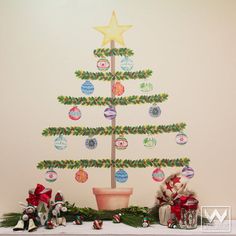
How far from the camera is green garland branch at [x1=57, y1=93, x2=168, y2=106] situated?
6.17 ft

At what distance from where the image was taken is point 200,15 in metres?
1.93

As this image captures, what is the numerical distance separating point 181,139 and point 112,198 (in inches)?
18.5

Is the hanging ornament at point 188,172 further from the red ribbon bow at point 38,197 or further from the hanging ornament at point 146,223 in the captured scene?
Result: the red ribbon bow at point 38,197

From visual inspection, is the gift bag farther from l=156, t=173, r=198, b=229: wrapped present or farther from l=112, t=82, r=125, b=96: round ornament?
l=112, t=82, r=125, b=96: round ornament

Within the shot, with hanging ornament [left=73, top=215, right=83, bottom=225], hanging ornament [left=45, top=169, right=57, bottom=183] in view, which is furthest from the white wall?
hanging ornament [left=73, top=215, right=83, bottom=225]

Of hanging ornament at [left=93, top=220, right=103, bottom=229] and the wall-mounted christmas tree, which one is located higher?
the wall-mounted christmas tree

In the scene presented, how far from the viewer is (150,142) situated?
1856 millimetres

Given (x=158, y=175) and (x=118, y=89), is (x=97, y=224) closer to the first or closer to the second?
(x=158, y=175)

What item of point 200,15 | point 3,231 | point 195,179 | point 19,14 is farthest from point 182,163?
point 19,14

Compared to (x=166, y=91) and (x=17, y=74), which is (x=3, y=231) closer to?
(x=17, y=74)

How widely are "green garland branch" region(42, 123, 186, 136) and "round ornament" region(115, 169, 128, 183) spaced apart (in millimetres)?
203

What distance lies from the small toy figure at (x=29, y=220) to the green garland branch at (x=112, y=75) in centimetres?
72
